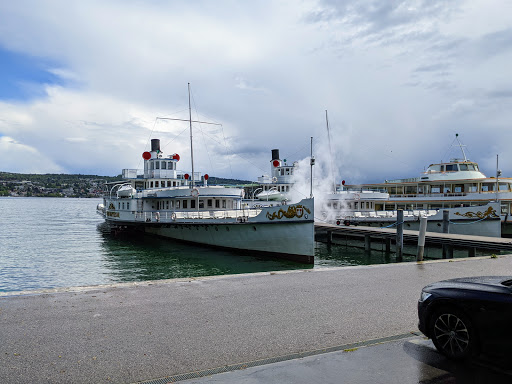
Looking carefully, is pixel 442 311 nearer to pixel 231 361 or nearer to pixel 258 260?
pixel 231 361

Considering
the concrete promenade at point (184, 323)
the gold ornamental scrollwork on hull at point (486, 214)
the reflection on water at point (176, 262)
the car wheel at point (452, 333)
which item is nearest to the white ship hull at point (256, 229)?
the reflection on water at point (176, 262)

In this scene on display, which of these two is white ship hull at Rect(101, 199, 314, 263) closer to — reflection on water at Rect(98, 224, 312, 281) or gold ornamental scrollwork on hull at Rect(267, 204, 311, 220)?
gold ornamental scrollwork on hull at Rect(267, 204, 311, 220)

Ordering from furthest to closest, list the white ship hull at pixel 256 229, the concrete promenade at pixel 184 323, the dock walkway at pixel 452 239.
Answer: the white ship hull at pixel 256 229 → the dock walkway at pixel 452 239 → the concrete promenade at pixel 184 323

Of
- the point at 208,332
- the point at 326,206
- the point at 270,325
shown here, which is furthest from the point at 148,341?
the point at 326,206

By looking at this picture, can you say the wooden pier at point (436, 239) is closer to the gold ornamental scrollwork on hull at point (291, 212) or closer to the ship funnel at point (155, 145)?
the gold ornamental scrollwork on hull at point (291, 212)

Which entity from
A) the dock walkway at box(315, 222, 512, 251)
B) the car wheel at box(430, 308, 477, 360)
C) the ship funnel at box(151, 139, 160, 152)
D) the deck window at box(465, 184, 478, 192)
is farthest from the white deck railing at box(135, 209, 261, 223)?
the deck window at box(465, 184, 478, 192)

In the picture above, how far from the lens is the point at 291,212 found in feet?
79.3

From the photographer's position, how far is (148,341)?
6125mm

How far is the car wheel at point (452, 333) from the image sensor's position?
5.33 metres

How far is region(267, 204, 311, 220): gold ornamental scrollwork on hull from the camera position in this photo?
2375 centimetres

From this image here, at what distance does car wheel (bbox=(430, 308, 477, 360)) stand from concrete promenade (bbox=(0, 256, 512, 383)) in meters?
0.99

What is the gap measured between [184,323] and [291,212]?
1750 centimetres

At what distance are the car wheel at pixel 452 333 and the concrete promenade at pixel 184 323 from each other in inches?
39.0

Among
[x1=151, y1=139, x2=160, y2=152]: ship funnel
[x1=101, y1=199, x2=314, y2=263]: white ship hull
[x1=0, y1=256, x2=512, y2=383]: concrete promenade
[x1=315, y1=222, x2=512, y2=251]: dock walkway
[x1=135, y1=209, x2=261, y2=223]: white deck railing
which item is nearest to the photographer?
[x1=0, y1=256, x2=512, y2=383]: concrete promenade
